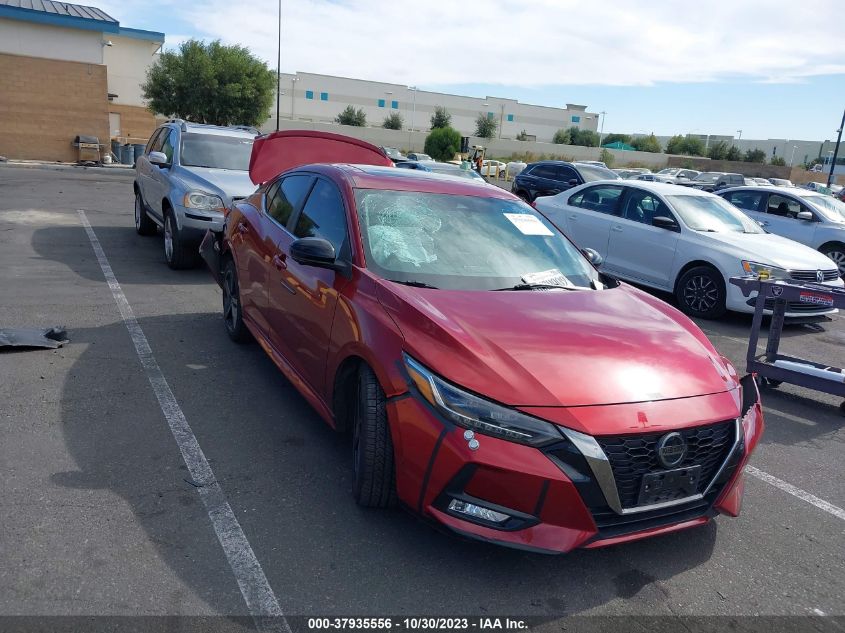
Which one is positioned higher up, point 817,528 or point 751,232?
point 751,232

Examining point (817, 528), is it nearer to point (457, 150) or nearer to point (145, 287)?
point (145, 287)

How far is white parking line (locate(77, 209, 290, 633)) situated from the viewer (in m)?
2.75

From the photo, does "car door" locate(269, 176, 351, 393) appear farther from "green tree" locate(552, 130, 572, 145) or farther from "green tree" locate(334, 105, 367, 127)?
"green tree" locate(552, 130, 572, 145)

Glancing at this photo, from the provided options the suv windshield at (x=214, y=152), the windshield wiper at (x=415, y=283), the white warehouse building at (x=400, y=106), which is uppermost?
the white warehouse building at (x=400, y=106)

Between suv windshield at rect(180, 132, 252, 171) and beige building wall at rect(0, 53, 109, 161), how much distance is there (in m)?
25.8

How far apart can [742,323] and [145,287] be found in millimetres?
7305

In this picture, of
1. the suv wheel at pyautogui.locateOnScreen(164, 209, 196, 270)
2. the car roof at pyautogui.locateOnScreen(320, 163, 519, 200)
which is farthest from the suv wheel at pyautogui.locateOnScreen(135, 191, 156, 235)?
the car roof at pyautogui.locateOnScreen(320, 163, 519, 200)

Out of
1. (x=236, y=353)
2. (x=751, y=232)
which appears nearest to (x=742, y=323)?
(x=751, y=232)

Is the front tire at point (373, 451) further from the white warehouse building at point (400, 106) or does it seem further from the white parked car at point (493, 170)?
Result: the white warehouse building at point (400, 106)

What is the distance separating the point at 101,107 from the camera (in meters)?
31.9

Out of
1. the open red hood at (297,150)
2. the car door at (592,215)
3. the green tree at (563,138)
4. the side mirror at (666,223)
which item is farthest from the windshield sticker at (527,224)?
the green tree at (563,138)

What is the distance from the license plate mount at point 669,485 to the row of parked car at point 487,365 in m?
0.01

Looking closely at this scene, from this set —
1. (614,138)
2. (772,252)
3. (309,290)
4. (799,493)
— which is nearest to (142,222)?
(309,290)

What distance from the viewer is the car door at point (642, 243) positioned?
916 cm
